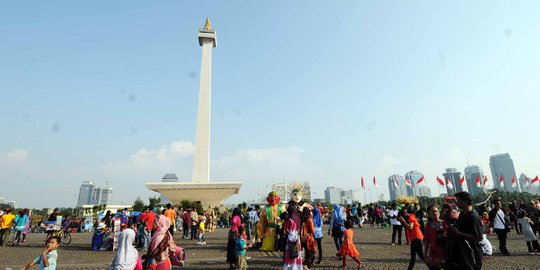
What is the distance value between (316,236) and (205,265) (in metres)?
3.17

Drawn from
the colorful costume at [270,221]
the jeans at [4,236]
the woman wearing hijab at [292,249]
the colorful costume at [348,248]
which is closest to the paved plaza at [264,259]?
the colorful costume at [270,221]

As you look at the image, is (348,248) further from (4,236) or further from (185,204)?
(185,204)

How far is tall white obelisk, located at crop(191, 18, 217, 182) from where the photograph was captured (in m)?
37.4

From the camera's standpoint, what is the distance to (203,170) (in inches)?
1473

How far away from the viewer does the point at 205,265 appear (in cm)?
804

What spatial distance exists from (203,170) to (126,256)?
108 feet

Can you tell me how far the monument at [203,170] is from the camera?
34656 millimetres

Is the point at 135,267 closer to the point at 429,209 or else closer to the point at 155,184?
A: the point at 429,209

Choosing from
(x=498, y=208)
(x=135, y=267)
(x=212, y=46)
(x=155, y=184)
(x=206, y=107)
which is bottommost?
(x=135, y=267)

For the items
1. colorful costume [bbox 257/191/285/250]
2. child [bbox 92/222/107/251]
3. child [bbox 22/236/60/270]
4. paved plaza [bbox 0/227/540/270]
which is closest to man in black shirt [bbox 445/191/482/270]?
paved plaza [bbox 0/227/540/270]

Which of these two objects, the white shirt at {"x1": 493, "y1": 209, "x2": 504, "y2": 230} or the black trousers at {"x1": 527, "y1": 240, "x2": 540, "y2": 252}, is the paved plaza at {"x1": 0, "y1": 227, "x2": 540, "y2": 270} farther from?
the white shirt at {"x1": 493, "y1": 209, "x2": 504, "y2": 230}

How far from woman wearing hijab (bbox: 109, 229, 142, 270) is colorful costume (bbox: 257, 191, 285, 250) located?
4339mm

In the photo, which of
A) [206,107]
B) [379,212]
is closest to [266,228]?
[379,212]

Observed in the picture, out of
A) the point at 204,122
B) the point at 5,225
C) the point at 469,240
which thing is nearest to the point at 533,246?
the point at 469,240
